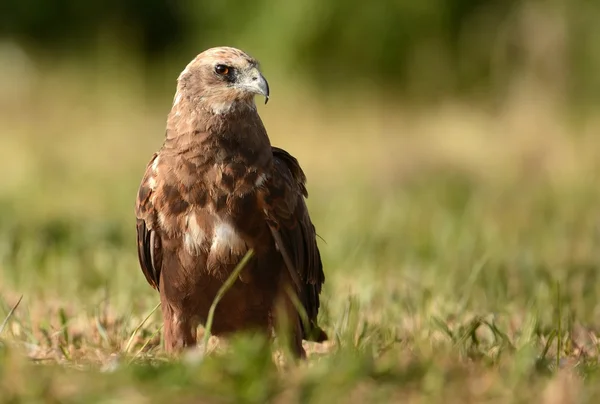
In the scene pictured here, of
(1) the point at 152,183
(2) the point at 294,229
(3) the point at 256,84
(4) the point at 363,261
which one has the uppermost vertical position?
(3) the point at 256,84

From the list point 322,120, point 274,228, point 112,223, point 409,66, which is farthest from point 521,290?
point 409,66

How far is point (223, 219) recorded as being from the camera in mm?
4086

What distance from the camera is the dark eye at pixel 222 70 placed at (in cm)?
445

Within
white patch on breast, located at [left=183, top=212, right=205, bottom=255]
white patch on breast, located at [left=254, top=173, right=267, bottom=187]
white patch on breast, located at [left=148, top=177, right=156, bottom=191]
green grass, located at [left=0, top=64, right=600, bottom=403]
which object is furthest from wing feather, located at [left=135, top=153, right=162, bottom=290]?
white patch on breast, located at [left=254, top=173, right=267, bottom=187]

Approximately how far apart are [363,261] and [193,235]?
225cm

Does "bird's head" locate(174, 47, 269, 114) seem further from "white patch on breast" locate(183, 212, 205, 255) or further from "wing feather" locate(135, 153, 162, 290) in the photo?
"white patch on breast" locate(183, 212, 205, 255)

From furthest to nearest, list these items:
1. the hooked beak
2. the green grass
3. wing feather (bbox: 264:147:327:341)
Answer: the hooked beak < wing feather (bbox: 264:147:327:341) < the green grass

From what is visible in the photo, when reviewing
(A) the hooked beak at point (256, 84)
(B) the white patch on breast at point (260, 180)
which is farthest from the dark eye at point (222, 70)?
(B) the white patch on breast at point (260, 180)

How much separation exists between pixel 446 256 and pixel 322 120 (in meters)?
6.27

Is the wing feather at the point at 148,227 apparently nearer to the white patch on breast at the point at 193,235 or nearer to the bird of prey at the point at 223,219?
the bird of prey at the point at 223,219

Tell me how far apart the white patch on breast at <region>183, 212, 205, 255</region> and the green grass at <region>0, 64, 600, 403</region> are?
41 centimetres

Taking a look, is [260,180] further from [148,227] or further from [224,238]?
[148,227]

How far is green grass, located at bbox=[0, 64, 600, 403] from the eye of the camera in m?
2.98

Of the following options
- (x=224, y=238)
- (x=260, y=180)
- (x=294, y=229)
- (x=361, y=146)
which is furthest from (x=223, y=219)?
(x=361, y=146)
